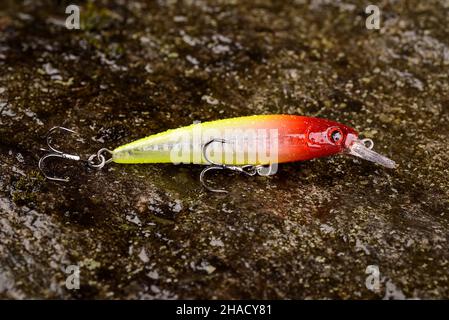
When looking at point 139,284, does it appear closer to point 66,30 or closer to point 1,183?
point 1,183

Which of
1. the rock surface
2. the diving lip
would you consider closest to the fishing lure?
the diving lip

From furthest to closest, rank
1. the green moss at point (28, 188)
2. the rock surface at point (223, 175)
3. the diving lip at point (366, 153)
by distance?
the diving lip at point (366, 153) < the green moss at point (28, 188) < the rock surface at point (223, 175)

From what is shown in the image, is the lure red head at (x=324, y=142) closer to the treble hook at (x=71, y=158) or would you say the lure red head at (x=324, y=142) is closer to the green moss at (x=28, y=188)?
the treble hook at (x=71, y=158)

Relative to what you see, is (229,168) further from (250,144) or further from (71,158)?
(71,158)

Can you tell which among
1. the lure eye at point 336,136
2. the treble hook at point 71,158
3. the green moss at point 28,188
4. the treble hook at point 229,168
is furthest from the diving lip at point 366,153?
the green moss at point 28,188

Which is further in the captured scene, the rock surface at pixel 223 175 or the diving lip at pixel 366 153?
the diving lip at pixel 366 153

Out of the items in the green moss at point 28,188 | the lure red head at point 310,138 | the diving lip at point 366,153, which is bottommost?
the green moss at point 28,188
